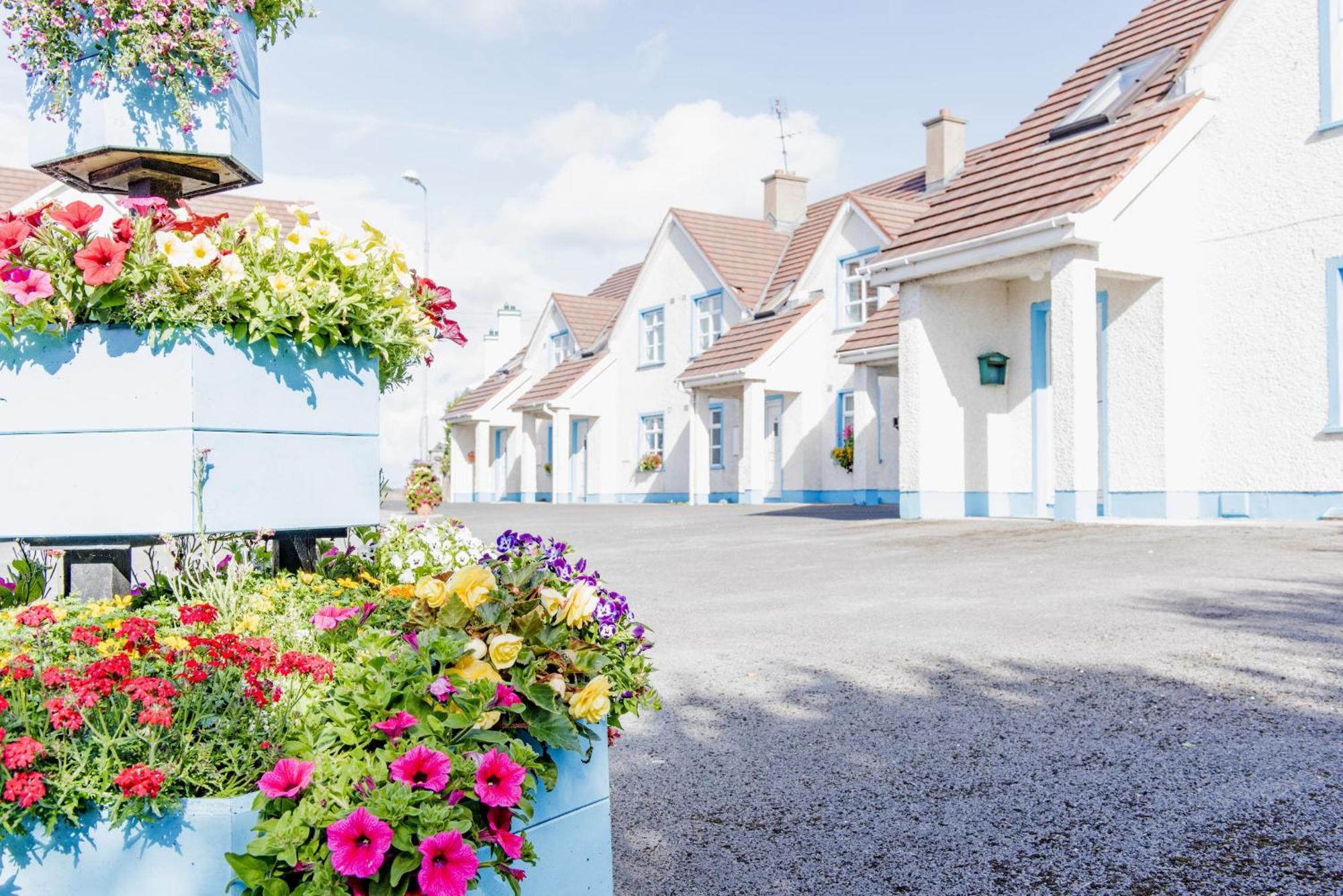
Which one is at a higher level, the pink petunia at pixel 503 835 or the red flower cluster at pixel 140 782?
the red flower cluster at pixel 140 782

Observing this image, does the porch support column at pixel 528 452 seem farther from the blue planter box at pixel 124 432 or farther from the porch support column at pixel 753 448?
the blue planter box at pixel 124 432

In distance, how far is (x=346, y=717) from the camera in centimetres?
237

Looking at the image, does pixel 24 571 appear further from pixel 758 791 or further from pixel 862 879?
pixel 862 879

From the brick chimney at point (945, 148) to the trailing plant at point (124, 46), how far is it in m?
22.7

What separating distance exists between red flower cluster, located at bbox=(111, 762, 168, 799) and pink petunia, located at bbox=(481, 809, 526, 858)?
60 cm

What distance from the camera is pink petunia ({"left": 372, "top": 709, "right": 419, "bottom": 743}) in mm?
2258

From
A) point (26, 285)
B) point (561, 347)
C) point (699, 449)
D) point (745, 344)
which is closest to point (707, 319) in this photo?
point (745, 344)

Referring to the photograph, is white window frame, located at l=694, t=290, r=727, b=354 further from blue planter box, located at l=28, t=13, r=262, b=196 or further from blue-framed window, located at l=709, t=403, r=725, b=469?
blue planter box, located at l=28, t=13, r=262, b=196

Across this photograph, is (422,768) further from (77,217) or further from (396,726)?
(77,217)

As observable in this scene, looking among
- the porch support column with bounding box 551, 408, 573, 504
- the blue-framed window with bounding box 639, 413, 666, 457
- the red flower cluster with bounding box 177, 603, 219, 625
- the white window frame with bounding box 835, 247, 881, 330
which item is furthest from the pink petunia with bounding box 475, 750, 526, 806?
the porch support column with bounding box 551, 408, 573, 504

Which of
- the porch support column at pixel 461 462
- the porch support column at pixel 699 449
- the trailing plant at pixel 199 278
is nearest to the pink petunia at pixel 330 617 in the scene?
the trailing plant at pixel 199 278

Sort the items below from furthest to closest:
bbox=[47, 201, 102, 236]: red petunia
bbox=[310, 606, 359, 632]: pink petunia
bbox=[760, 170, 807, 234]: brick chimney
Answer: bbox=[760, 170, 807, 234]: brick chimney < bbox=[47, 201, 102, 236]: red petunia < bbox=[310, 606, 359, 632]: pink petunia

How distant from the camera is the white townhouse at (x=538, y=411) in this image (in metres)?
31.2

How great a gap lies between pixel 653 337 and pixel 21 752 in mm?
28139
